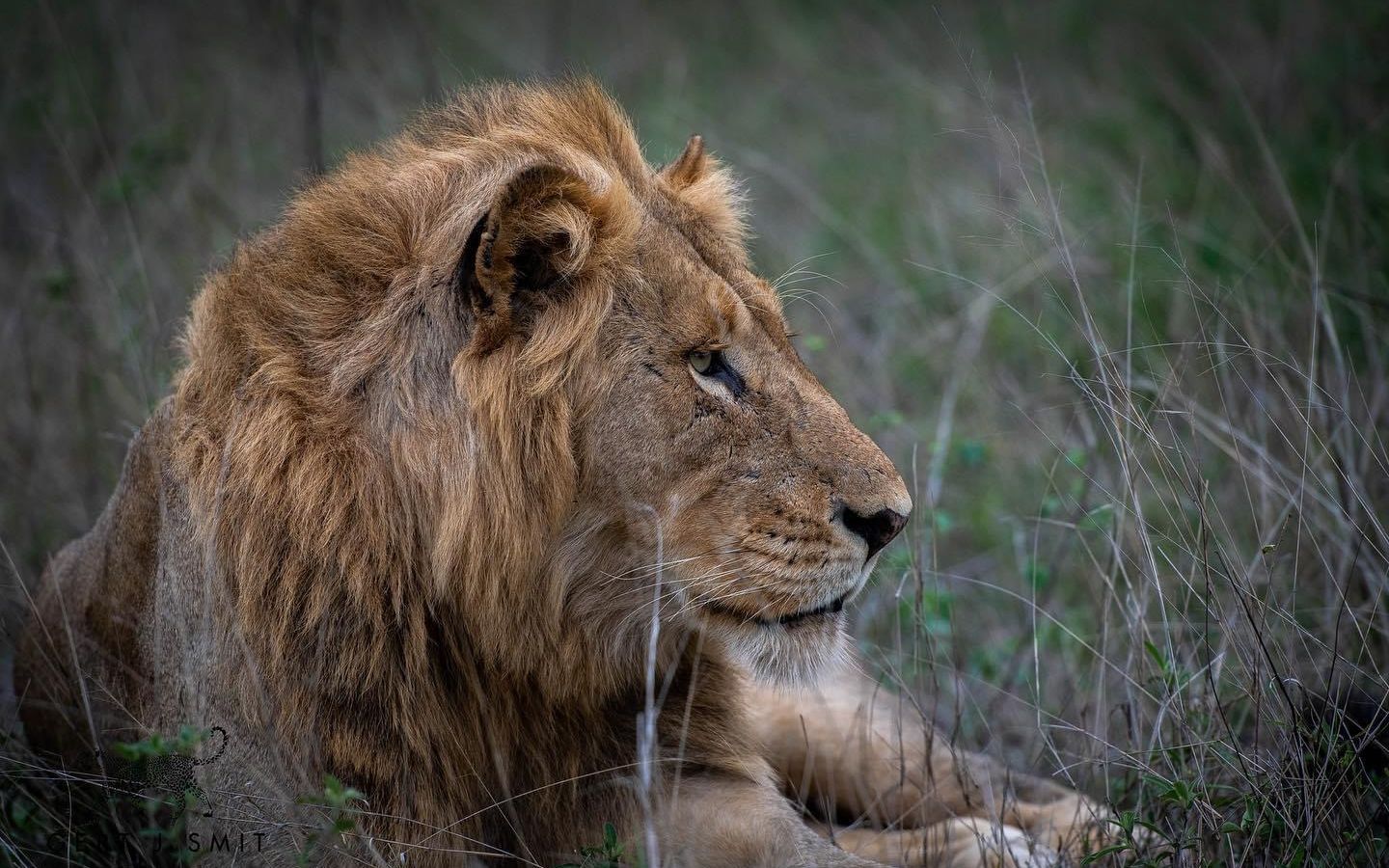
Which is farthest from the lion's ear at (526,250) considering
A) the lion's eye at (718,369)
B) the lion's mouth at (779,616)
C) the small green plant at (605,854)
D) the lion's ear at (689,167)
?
the small green plant at (605,854)

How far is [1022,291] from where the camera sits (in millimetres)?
6391

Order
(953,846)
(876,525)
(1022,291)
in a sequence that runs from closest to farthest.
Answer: (876,525), (953,846), (1022,291)

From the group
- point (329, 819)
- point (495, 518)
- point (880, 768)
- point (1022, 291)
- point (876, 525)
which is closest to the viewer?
point (329, 819)

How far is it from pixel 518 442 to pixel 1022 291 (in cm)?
437

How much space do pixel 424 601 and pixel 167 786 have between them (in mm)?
670

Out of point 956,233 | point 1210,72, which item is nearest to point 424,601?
point 956,233

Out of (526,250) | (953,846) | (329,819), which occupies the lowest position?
(953,846)

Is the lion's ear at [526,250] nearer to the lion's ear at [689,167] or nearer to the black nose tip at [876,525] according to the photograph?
the lion's ear at [689,167]

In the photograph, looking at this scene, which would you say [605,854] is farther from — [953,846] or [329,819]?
[953,846]

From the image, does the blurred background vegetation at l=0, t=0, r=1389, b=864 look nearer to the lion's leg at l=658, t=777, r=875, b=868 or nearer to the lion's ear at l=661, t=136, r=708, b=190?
the lion's ear at l=661, t=136, r=708, b=190

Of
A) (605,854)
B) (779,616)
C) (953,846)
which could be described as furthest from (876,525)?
(953,846)

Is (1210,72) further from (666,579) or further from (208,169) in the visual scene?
(666,579)

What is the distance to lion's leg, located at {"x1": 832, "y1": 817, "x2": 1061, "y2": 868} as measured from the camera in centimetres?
304

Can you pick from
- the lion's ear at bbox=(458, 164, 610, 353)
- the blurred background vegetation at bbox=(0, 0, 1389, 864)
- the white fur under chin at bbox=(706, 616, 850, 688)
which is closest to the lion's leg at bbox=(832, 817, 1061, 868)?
the blurred background vegetation at bbox=(0, 0, 1389, 864)
